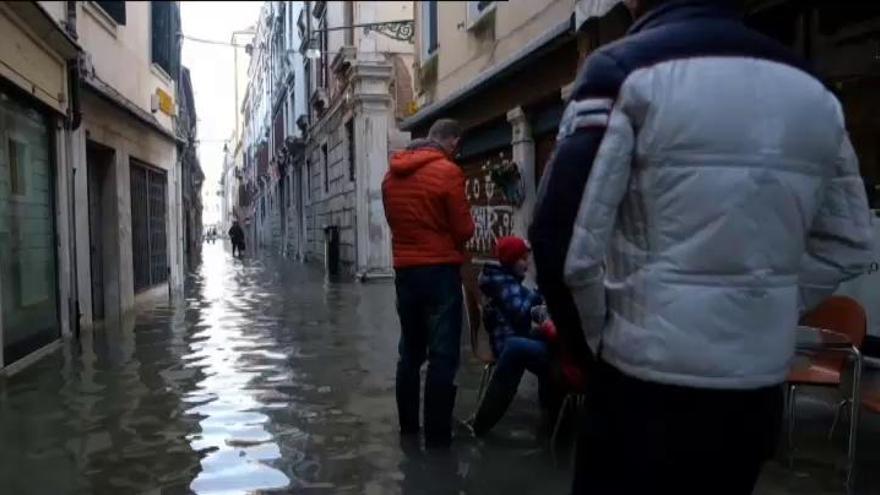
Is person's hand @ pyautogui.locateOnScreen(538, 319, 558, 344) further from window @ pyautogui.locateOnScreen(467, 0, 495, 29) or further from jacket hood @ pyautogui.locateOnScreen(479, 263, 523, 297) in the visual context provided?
window @ pyautogui.locateOnScreen(467, 0, 495, 29)

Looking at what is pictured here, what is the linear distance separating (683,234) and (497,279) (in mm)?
3091

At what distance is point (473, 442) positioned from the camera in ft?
16.3

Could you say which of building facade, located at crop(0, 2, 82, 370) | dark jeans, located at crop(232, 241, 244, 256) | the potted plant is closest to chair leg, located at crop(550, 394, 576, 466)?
building facade, located at crop(0, 2, 82, 370)

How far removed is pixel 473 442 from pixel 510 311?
0.75 m

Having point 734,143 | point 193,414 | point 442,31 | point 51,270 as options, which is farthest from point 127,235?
point 734,143

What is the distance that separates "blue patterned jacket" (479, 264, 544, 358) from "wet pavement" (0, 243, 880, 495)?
0.60m

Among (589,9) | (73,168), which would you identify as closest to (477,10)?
(589,9)

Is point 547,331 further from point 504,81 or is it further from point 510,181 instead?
point 504,81

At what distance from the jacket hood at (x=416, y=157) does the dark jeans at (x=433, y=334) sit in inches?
20.6

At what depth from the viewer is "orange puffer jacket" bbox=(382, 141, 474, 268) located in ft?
15.1

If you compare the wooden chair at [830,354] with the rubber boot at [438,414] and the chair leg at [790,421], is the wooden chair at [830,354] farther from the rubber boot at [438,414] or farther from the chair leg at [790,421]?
the rubber boot at [438,414]

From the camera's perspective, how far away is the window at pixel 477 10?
597cm

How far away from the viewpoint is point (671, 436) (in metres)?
1.83

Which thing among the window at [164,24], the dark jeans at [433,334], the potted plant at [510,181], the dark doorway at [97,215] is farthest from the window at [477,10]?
the dark doorway at [97,215]
